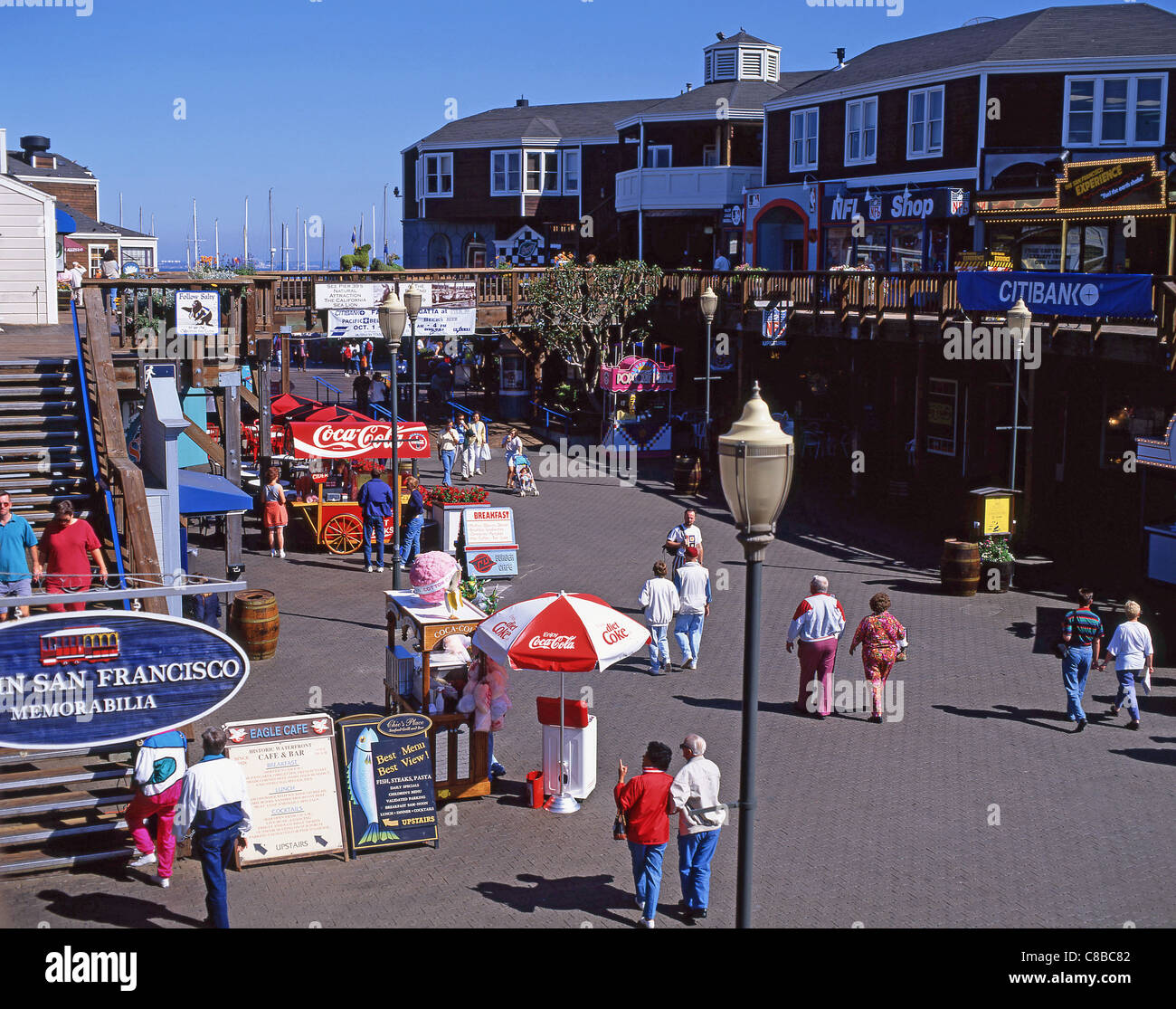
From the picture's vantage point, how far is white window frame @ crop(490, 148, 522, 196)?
5559 centimetres

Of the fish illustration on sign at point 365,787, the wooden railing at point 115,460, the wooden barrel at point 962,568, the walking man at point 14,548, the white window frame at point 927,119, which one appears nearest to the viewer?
the fish illustration on sign at point 365,787

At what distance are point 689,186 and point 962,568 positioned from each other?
2858 centimetres

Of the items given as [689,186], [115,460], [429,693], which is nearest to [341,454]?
[115,460]

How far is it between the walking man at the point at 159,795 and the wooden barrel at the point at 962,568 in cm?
1392

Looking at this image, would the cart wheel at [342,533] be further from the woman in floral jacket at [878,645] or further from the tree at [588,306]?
the tree at [588,306]

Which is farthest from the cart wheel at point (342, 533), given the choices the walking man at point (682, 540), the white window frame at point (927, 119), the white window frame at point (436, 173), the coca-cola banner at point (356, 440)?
the white window frame at point (436, 173)

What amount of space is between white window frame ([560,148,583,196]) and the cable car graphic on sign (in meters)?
47.9

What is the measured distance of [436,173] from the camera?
57594 mm

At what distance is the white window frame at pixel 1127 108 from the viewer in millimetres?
32875

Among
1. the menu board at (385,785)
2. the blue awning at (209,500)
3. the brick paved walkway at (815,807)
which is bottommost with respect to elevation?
the brick paved walkway at (815,807)

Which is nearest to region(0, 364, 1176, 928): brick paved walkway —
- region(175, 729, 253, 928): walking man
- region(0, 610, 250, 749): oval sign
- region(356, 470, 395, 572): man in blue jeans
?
region(175, 729, 253, 928): walking man

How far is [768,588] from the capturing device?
21.8 metres

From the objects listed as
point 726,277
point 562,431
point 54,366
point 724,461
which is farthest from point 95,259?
point 724,461

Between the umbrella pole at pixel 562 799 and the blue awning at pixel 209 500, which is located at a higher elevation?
the blue awning at pixel 209 500
